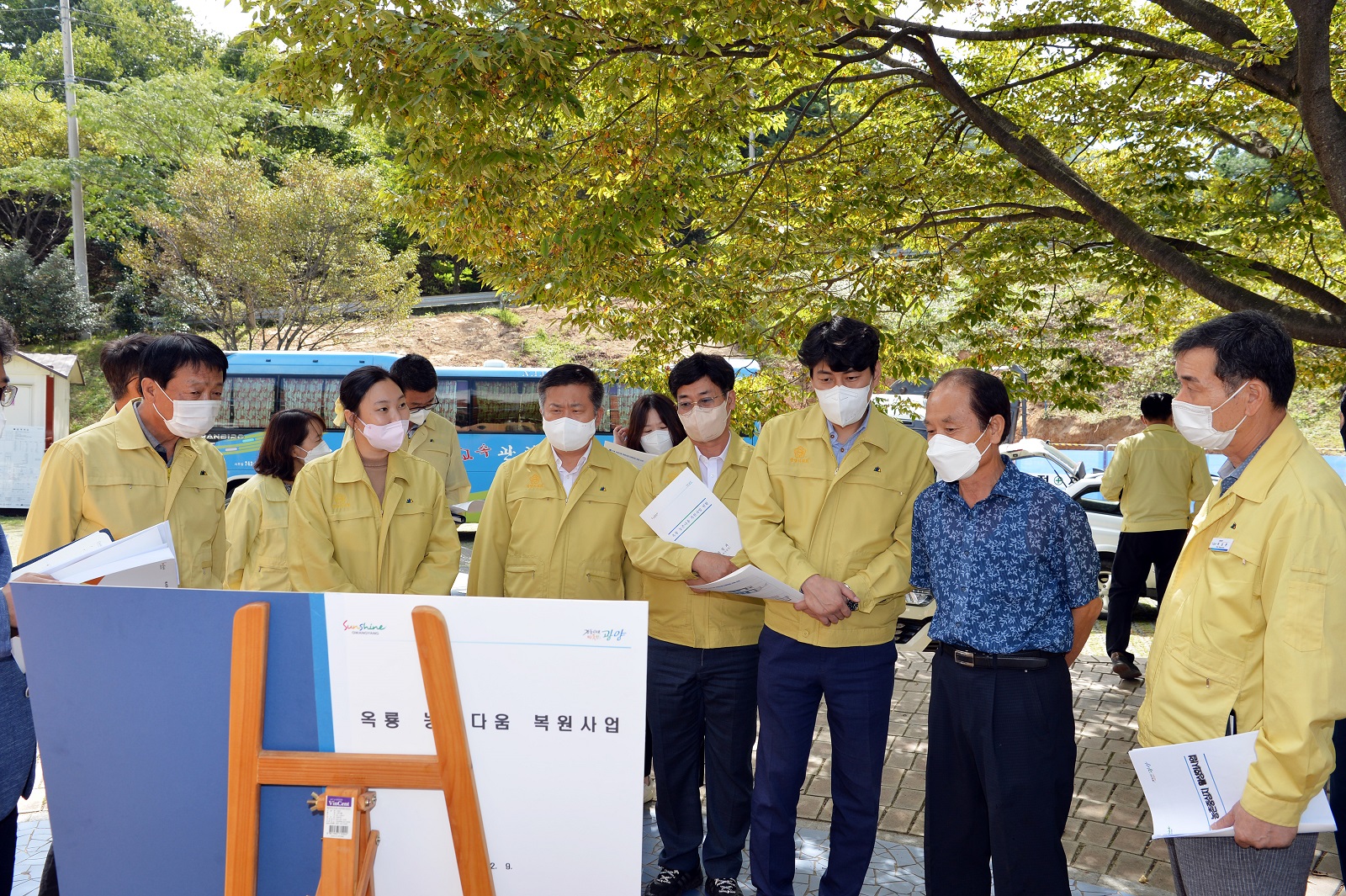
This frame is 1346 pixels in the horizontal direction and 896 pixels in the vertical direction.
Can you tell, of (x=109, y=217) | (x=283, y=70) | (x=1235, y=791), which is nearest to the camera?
(x=1235, y=791)

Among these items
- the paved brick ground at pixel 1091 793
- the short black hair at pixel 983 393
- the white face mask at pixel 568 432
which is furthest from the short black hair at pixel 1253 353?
the paved brick ground at pixel 1091 793

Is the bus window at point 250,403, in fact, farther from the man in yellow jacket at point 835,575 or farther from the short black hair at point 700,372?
the man in yellow jacket at point 835,575

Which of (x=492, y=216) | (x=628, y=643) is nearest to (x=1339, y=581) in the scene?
(x=628, y=643)

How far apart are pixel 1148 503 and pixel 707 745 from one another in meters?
4.60

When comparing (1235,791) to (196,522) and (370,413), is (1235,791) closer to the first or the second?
(370,413)

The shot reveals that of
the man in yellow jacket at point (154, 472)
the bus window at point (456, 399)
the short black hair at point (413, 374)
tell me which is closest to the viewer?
the man in yellow jacket at point (154, 472)

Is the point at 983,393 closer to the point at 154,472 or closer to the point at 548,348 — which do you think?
the point at 154,472

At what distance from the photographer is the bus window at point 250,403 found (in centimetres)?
1436

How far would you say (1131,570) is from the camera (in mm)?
6922

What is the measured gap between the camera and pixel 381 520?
3.44 metres

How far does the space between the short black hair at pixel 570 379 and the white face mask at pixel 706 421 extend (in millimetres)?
359

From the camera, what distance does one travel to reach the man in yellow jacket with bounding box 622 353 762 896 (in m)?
3.55

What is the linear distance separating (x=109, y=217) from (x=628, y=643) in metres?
27.0

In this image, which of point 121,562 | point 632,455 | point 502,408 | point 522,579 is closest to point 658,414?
point 632,455
